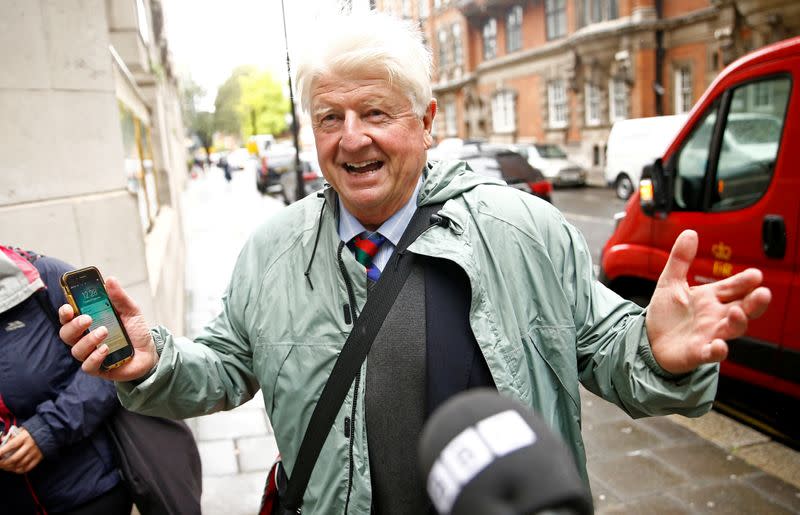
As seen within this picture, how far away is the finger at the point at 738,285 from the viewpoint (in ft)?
4.66

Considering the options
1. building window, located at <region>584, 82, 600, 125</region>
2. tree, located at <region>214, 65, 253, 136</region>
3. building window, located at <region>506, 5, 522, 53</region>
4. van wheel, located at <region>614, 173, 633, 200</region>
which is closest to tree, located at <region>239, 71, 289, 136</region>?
tree, located at <region>214, 65, 253, 136</region>

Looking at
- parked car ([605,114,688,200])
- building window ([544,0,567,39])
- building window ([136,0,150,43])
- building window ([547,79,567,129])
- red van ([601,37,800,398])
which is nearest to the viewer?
red van ([601,37,800,398])

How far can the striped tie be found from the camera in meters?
1.95

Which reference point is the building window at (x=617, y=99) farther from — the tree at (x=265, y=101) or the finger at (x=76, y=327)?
→ the tree at (x=265, y=101)

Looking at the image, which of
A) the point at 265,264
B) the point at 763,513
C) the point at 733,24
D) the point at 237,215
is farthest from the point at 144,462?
the point at 733,24

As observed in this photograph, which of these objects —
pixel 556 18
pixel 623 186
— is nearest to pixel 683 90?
pixel 556 18

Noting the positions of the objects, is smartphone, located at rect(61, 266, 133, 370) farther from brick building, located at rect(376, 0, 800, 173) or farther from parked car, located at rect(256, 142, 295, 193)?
parked car, located at rect(256, 142, 295, 193)

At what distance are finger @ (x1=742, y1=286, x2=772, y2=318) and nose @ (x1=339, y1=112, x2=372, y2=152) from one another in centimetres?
102

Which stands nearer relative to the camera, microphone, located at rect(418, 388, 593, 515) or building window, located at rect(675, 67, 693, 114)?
microphone, located at rect(418, 388, 593, 515)

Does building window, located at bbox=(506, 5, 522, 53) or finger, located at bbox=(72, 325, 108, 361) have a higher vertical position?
building window, located at bbox=(506, 5, 522, 53)

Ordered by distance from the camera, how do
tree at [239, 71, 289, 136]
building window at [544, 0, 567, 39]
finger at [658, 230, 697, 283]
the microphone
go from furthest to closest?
tree at [239, 71, 289, 136] → building window at [544, 0, 567, 39] → finger at [658, 230, 697, 283] → the microphone

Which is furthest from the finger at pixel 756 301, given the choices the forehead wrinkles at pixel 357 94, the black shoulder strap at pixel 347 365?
the forehead wrinkles at pixel 357 94

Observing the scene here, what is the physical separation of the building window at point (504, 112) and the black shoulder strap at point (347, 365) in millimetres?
35198

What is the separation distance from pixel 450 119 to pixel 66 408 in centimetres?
4452
